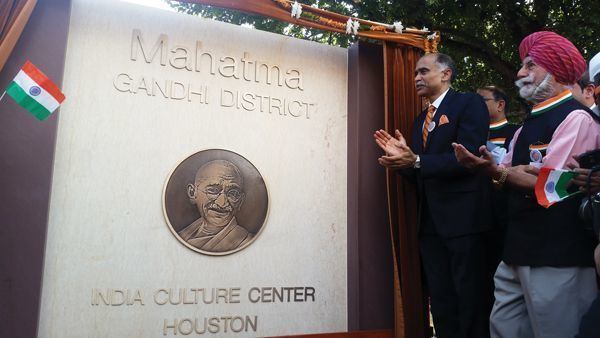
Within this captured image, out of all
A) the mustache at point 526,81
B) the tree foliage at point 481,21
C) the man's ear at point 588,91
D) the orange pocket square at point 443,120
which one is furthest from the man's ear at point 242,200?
the tree foliage at point 481,21

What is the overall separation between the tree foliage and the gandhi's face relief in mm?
3855

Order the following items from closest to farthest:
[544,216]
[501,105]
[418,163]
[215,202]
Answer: [544,216] < [418,163] < [215,202] < [501,105]

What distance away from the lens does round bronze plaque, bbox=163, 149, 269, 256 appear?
11.7ft

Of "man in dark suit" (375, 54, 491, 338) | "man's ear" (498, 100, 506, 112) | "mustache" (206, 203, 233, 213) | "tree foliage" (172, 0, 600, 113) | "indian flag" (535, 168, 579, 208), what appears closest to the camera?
"indian flag" (535, 168, 579, 208)

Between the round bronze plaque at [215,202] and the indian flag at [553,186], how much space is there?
6.42 feet

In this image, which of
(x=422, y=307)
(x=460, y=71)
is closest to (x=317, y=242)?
(x=422, y=307)

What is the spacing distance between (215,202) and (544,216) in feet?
6.93

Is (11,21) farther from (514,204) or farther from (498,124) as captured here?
(498,124)

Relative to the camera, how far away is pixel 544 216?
2.76 metres

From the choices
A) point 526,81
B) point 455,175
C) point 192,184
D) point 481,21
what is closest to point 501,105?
point 455,175

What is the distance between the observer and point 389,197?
4.02 meters

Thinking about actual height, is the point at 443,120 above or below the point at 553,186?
above

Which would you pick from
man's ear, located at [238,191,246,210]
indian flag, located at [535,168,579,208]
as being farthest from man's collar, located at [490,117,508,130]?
man's ear, located at [238,191,246,210]

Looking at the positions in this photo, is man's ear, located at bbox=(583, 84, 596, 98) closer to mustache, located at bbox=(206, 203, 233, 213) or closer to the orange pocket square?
the orange pocket square
